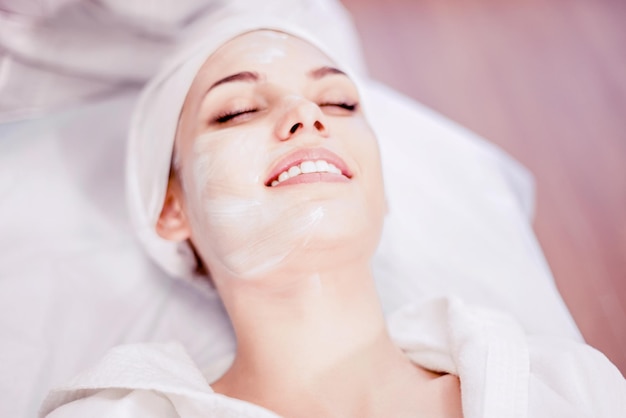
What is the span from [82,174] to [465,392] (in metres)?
0.93

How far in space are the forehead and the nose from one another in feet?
0.34

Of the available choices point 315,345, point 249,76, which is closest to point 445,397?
point 315,345

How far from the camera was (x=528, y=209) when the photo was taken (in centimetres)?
159

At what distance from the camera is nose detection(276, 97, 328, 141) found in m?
1.01

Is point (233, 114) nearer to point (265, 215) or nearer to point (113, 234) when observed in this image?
point (265, 215)

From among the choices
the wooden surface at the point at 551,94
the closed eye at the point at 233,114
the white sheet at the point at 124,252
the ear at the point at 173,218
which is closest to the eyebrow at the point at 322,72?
the closed eye at the point at 233,114

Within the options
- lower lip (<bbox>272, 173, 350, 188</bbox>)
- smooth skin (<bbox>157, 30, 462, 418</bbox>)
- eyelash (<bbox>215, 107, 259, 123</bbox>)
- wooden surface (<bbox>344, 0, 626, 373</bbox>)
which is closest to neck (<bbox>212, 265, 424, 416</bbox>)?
smooth skin (<bbox>157, 30, 462, 418</bbox>)

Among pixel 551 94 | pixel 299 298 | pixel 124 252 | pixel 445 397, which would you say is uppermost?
pixel 551 94

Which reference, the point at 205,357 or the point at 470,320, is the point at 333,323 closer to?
the point at 470,320

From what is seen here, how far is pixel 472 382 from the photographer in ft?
3.19

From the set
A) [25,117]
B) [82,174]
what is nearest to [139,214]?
[82,174]

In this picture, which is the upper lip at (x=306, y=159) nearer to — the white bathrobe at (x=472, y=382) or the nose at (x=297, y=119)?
the nose at (x=297, y=119)

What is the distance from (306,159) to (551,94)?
110 centimetres

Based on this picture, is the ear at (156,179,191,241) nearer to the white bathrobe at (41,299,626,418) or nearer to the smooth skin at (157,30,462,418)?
the smooth skin at (157,30,462,418)
